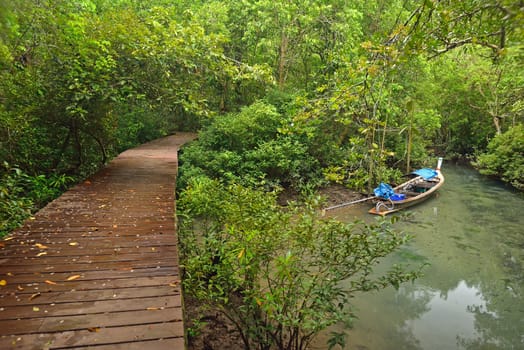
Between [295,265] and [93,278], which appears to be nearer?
[93,278]

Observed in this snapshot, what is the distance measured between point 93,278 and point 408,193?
12.6m

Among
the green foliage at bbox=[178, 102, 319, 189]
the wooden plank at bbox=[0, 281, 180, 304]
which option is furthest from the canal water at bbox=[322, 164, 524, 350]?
the wooden plank at bbox=[0, 281, 180, 304]

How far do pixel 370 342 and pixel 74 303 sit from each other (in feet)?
13.9

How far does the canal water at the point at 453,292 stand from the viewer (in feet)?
17.2

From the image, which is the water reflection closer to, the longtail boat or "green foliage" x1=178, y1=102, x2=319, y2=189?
the longtail boat

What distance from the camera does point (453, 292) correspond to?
6.70 meters

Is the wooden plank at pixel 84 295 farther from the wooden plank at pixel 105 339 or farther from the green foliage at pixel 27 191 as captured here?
the green foliage at pixel 27 191

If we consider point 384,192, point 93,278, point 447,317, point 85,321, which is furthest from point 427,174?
point 85,321

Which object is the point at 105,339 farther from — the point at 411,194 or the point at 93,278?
the point at 411,194

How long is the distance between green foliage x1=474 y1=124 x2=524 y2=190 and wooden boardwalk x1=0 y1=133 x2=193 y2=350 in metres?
17.4

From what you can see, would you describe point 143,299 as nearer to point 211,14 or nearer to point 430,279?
point 430,279

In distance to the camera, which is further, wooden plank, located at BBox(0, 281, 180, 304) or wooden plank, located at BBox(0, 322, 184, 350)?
wooden plank, located at BBox(0, 281, 180, 304)

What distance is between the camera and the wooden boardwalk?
7.56ft

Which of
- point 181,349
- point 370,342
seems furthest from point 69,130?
point 370,342
